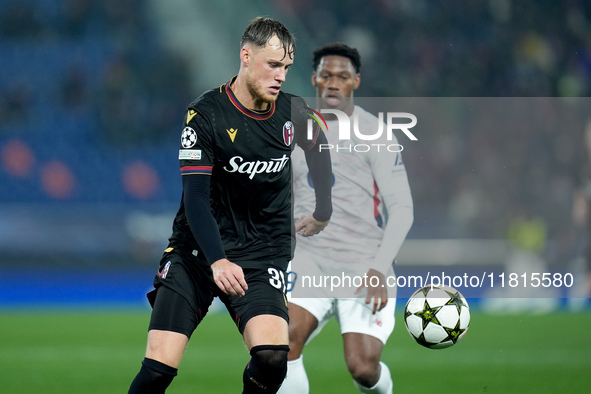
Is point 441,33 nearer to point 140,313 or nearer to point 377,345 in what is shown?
point 140,313

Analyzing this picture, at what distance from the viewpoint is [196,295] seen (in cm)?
390

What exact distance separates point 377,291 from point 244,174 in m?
1.36

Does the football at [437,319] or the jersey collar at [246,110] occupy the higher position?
the jersey collar at [246,110]

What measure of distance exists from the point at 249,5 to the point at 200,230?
14.2 m

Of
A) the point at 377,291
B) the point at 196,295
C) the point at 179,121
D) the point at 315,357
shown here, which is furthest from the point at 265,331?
the point at 179,121

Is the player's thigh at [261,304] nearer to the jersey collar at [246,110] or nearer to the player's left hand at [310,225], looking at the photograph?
the player's left hand at [310,225]

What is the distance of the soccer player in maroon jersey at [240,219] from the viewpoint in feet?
12.2

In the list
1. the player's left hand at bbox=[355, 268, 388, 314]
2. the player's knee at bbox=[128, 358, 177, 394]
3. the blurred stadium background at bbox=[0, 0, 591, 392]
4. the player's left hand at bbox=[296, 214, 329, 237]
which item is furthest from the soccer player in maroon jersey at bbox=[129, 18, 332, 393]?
the blurred stadium background at bbox=[0, 0, 591, 392]

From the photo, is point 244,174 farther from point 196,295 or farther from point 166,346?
point 166,346

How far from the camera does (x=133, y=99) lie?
57.1 ft

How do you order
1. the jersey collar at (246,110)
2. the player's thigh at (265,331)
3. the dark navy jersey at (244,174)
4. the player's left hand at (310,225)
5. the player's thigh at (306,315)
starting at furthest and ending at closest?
the player's thigh at (306,315) < the player's left hand at (310,225) < the jersey collar at (246,110) < the dark navy jersey at (244,174) < the player's thigh at (265,331)

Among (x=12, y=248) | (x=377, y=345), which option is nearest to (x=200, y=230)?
(x=377, y=345)

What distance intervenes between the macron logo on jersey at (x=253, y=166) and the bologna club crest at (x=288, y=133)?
0.35ft

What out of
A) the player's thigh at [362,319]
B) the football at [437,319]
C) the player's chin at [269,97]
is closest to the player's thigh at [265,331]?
the player's chin at [269,97]
